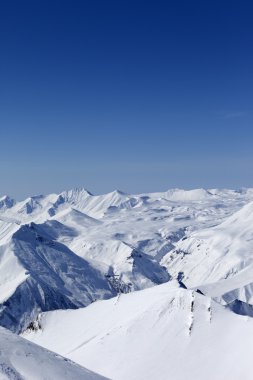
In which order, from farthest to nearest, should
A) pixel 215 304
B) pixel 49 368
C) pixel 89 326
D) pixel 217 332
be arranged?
pixel 89 326, pixel 215 304, pixel 217 332, pixel 49 368

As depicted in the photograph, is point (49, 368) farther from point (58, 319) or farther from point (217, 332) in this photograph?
point (58, 319)

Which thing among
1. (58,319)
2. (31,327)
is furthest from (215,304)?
(31,327)

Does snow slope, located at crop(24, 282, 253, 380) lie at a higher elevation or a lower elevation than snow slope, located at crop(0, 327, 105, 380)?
lower

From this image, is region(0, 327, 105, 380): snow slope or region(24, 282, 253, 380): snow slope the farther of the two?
region(24, 282, 253, 380): snow slope

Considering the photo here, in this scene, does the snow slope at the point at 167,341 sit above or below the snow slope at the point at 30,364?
below

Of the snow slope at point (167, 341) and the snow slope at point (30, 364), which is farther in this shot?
the snow slope at point (167, 341)
